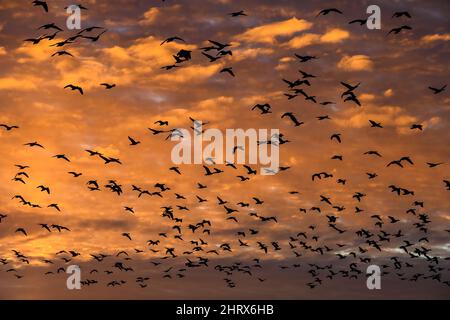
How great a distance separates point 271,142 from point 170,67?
16.7 meters

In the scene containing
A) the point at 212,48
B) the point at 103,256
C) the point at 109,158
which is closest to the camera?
the point at 212,48

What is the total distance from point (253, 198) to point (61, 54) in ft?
95.7

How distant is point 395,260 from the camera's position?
82.5 m

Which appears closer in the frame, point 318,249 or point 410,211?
point 410,211

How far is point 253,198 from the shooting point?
64750mm

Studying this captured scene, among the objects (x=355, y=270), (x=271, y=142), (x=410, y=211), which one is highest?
(x=271, y=142)

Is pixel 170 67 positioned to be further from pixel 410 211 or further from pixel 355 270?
pixel 355 270

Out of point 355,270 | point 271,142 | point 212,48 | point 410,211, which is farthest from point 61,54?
point 355,270

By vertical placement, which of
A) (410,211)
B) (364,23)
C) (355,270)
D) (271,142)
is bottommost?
(355,270)

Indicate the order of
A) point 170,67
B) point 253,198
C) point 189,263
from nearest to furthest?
point 170,67, point 253,198, point 189,263

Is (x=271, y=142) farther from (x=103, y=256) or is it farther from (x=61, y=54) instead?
(x=103, y=256)

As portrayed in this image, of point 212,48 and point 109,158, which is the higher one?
point 212,48

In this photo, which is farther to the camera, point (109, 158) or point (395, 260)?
point (395, 260)

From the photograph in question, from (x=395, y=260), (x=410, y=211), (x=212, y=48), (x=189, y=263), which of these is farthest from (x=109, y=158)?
(x=395, y=260)
